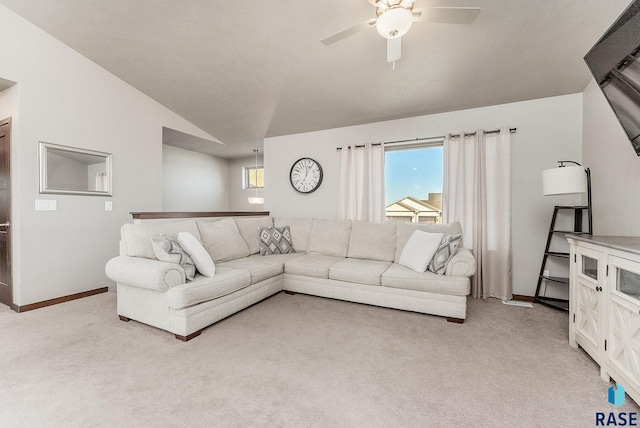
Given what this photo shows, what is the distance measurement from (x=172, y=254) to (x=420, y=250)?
243 centimetres

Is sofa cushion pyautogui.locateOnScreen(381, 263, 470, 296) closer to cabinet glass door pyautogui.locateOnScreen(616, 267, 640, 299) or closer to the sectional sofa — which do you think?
the sectional sofa

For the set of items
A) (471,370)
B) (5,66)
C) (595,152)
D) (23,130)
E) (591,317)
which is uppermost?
(5,66)

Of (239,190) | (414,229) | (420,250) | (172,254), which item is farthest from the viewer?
(239,190)

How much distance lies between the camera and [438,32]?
2.49 metres

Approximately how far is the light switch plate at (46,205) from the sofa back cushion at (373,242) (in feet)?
11.5

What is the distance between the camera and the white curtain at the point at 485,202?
10.9 ft

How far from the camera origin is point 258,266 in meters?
3.15

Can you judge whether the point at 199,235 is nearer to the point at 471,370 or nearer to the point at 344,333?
the point at 344,333

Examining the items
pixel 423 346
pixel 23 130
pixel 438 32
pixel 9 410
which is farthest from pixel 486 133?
pixel 23 130

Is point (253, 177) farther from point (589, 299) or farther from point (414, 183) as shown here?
point (589, 299)

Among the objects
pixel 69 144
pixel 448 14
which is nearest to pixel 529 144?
pixel 448 14

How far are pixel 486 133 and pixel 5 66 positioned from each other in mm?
5263

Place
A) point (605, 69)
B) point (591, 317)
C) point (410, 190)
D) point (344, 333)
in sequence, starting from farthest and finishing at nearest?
point (410, 190) < point (344, 333) < point (591, 317) < point (605, 69)

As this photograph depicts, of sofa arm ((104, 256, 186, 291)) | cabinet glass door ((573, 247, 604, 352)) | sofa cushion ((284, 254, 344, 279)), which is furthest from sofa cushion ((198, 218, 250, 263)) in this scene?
cabinet glass door ((573, 247, 604, 352))
